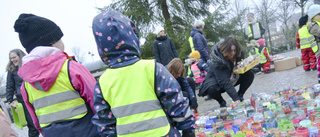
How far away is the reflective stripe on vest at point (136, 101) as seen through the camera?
1499 mm

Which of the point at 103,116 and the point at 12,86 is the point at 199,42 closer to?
the point at 12,86

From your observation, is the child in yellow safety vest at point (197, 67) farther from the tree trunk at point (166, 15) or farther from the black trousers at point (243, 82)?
the tree trunk at point (166, 15)

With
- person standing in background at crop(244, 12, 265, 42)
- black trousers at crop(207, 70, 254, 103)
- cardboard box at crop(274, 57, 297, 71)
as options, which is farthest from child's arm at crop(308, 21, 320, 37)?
person standing in background at crop(244, 12, 265, 42)

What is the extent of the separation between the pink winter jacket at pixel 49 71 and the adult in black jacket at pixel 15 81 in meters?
2.63

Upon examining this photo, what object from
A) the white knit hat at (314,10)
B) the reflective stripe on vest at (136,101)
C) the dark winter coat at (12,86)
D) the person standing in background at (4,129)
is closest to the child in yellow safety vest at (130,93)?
the reflective stripe on vest at (136,101)

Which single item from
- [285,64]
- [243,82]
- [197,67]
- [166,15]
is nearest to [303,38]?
[285,64]

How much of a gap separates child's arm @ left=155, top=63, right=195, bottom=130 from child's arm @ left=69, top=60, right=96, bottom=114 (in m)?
0.53

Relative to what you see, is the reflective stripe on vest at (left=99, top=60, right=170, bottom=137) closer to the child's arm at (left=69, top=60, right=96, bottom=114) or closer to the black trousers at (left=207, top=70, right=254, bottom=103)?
the child's arm at (left=69, top=60, right=96, bottom=114)

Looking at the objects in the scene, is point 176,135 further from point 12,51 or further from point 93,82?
point 12,51

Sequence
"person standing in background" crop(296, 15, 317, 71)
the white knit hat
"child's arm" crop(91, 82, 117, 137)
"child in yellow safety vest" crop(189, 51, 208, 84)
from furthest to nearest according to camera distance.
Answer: "person standing in background" crop(296, 15, 317, 71) < "child in yellow safety vest" crop(189, 51, 208, 84) < the white knit hat < "child's arm" crop(91, 82, 117, 137)

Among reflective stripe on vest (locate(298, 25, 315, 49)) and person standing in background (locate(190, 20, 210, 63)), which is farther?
reflective stripe on vest (locate(298, 25, 315, 49))

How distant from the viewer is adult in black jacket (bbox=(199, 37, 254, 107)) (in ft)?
11.8

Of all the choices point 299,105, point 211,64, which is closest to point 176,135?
point 299,105

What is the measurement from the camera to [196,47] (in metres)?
5.54
